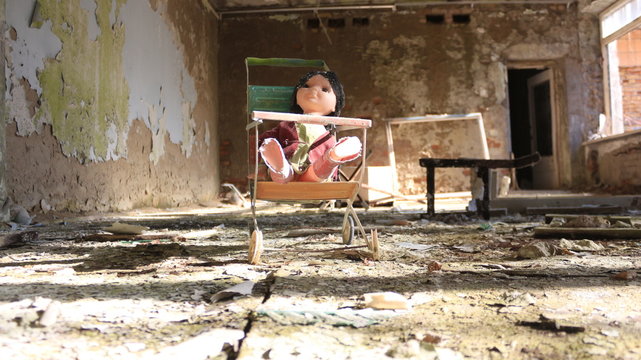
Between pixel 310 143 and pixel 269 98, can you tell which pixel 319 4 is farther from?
pixel 310 143

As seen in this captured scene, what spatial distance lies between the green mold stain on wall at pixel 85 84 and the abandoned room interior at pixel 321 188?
0.02m

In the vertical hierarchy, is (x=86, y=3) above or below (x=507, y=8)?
below

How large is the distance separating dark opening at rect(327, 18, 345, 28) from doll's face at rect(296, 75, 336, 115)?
607 centimetres

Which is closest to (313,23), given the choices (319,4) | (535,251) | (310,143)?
(319,4)

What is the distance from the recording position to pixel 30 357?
2.79 ft

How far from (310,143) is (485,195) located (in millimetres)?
1766

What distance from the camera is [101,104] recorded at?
4.29 meters

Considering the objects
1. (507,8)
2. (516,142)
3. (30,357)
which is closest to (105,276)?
(30,357)

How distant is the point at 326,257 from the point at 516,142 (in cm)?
1016

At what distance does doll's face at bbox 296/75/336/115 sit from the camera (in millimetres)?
2512

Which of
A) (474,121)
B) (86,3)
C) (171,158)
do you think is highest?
(86,3)

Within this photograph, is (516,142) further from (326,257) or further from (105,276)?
(105,276)

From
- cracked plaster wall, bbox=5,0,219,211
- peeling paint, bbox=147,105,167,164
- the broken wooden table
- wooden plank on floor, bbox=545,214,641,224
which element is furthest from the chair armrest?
peeling paint, bbox=147,105,167,164

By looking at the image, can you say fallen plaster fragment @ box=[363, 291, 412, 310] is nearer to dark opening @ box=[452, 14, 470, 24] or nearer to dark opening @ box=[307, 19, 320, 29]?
dark opening @ box=[307, 19, 320, 29]
